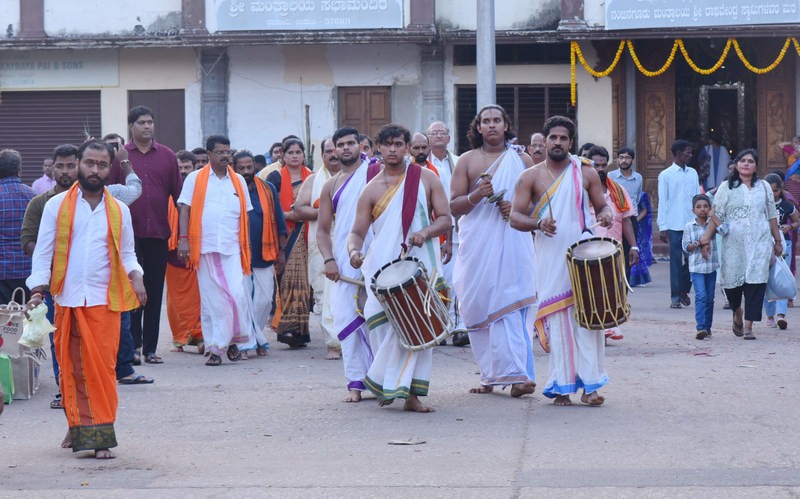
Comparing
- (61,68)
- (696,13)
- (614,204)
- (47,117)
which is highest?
(696,13)

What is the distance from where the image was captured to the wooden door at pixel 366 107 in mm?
24062

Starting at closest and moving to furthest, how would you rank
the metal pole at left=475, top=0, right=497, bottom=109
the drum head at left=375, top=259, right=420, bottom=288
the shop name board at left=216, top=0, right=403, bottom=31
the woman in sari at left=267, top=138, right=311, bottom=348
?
1. the drum head at left=375, top=259, right=420, bottom=288
2. the woman in sari at left=267, top=138, right=311, bottom=348
3. the metal pole at left=475, top=0, right=497, bottom=109
4. the shop name board at left=216, top=0, right=403, bottom=31

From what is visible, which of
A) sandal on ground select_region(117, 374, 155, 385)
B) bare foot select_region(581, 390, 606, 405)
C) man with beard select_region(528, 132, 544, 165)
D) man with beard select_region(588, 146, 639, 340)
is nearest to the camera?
bare foot select_region(581, 390, 606, 405)

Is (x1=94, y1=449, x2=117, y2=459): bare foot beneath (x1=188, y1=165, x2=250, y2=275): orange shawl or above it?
beneath

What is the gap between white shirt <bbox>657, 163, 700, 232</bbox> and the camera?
1503cm

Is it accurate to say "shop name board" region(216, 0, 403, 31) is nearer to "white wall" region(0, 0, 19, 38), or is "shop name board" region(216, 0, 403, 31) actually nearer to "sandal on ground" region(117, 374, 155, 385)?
"white wall" region(0, 0, 19, 38)

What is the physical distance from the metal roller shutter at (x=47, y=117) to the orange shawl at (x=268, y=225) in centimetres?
1415

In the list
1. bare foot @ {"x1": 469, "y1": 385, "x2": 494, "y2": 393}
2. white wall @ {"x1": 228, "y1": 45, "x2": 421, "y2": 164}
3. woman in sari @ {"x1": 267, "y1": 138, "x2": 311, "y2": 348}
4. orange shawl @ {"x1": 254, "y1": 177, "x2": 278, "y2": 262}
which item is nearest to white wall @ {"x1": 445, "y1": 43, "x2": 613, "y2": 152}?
white wall @ {"x1": 228, "y1": 45, "x2": 421, "y2": 164}

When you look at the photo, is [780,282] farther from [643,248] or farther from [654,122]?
[654,122]

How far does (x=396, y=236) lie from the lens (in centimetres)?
804

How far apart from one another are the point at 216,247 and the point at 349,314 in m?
2.41

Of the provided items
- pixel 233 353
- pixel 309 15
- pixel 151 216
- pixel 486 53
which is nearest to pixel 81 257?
pixel 151 216

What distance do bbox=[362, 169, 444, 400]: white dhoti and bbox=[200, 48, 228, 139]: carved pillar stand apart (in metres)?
16.5

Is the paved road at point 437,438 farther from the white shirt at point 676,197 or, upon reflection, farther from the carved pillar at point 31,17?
the carved pillar at point 31,17
